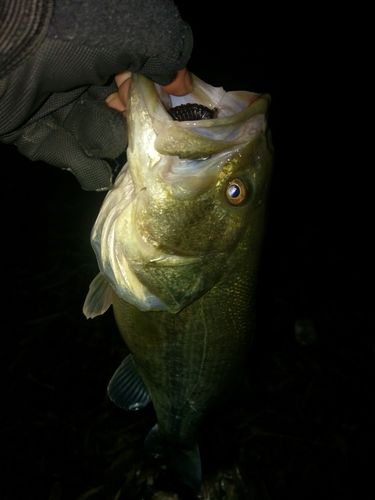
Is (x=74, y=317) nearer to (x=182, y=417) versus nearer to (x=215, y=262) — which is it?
(x=182, y=417)

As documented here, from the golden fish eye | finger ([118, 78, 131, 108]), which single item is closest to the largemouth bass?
the golden fish eye

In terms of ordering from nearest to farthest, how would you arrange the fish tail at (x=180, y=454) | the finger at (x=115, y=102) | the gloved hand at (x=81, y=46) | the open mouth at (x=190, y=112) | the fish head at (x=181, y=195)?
1. the gloved hand at (x=81, y=46)
2. the fish head at (x=181, y=195)
3. the open mouth at (x=190, y=112)
4. the finger at (x=115, y=102)
5. the fish tail at (x=180, y=454)

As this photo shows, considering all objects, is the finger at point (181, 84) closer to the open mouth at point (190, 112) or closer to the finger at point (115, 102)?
the open mouth at point (190, 112)

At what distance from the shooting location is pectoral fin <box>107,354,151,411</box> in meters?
2.26

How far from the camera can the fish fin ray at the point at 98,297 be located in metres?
1.88

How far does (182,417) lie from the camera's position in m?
2.25

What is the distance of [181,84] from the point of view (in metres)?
1.50

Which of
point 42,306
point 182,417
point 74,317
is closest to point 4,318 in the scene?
point 42,306

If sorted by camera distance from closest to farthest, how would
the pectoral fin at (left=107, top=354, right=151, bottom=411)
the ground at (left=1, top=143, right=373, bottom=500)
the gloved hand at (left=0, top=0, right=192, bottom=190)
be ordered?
the gloved hand at (left=0, top=0, right=192, bottom=190)
the pectoral fin at (left=107, top=354, right=151, bottom=411)
the ground at (left=1, top=143, right=373, bottom=500)

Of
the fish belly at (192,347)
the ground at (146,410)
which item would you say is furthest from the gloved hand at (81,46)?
the ground at (146,410)

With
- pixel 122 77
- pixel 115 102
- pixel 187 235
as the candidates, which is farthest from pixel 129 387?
pixel 122 77

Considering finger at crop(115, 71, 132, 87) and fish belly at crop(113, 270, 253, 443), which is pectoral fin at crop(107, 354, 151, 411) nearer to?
fish belly at crop(113, 270, 253, 443)

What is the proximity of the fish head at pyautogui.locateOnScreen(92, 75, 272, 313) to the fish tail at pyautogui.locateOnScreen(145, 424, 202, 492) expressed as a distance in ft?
3.60

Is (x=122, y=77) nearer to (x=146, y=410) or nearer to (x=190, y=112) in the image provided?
(x=190, y=112)
